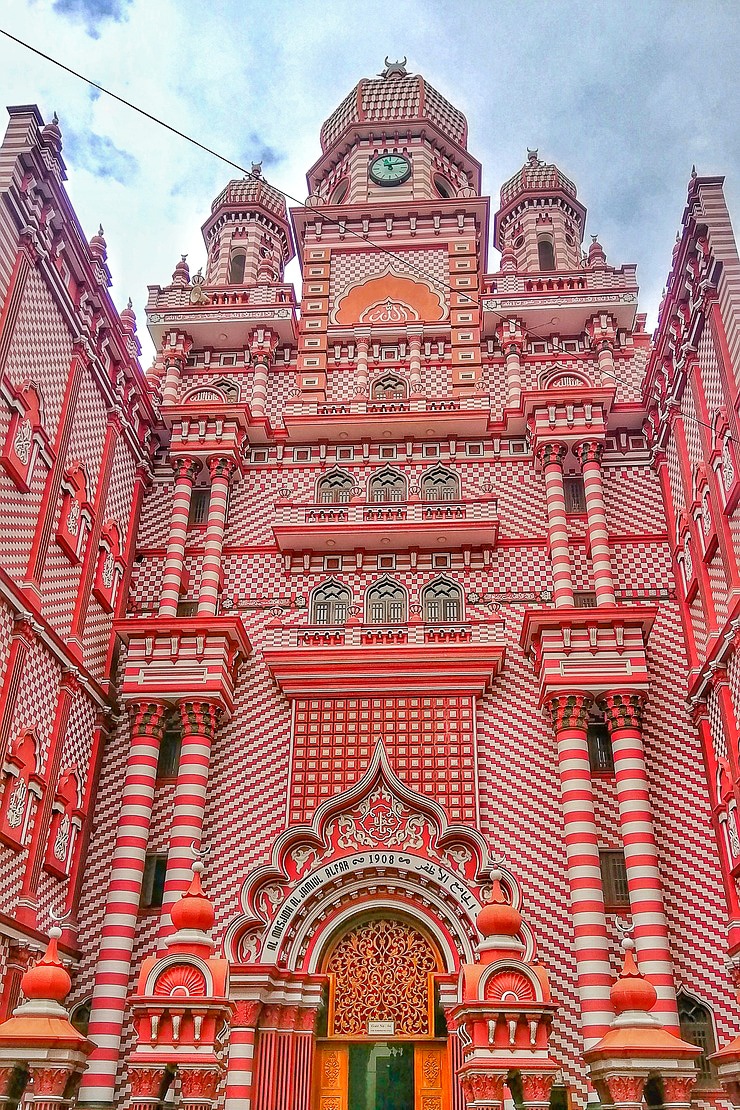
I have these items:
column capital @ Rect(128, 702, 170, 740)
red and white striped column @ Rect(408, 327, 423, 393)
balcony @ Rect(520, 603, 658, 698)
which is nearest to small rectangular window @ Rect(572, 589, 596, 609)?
balcony @ Rect(520, 603, 658, 698)

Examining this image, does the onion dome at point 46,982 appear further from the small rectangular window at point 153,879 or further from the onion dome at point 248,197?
the onion dome at point 248,197

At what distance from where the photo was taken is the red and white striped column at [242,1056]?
50.4 feet

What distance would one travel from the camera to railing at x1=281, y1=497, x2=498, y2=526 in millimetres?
20391

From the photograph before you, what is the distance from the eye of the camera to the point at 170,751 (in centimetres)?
1895

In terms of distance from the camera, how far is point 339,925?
16.9 m

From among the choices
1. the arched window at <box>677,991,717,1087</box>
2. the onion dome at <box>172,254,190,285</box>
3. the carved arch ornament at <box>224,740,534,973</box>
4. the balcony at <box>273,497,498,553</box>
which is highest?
the onion dome at <box>172,254,190,285</box>

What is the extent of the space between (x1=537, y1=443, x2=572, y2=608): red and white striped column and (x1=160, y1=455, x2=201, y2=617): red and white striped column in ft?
24.2

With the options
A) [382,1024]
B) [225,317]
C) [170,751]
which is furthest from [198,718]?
[225,317]

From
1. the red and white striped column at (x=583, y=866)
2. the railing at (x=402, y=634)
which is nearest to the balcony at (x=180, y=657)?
the railing at (x=402, y=634)

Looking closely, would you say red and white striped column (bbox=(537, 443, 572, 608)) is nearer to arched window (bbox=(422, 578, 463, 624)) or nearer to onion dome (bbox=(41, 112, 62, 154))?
arched window (bbox=(422, 578, 463, 624))

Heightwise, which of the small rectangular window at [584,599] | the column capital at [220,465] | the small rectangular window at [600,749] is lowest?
the small rectangular window at [600,749]

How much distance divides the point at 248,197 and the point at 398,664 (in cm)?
1668

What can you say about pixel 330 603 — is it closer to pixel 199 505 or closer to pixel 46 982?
pixel 199 505

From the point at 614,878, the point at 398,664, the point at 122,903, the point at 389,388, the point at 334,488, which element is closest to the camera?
the point at 122,903
